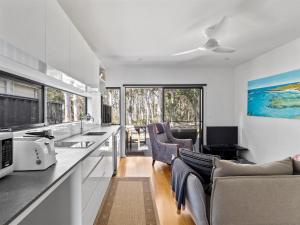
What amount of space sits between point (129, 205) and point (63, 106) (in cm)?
195

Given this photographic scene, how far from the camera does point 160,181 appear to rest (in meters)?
4.07

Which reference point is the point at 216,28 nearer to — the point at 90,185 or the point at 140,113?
the point at 90,185

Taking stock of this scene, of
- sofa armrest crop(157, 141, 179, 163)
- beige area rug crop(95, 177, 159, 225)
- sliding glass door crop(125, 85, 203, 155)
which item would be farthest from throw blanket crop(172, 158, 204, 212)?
sliding glass door crop(125, 85, 203, 155)

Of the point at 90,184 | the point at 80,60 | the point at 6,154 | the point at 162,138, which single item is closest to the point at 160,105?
the point at 162,138

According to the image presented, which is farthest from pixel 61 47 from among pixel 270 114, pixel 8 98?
pixel 270 114

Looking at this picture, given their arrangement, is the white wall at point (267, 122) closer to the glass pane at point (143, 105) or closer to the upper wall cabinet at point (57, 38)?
the glass pane at point (143, 105)

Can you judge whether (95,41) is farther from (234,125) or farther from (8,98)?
(234,125)

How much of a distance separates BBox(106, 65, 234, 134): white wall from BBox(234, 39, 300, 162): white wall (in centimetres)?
25

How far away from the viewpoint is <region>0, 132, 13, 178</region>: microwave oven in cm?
127

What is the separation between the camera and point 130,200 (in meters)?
3.21

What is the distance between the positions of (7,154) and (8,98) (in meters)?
1.01

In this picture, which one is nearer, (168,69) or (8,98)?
(8,98)

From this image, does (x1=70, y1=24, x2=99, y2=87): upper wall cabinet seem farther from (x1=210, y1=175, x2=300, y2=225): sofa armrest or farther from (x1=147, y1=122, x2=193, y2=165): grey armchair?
(x1=210, y1=175, x2=300, y2=225): sofa armrest

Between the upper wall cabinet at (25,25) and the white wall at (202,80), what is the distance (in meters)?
4.42
